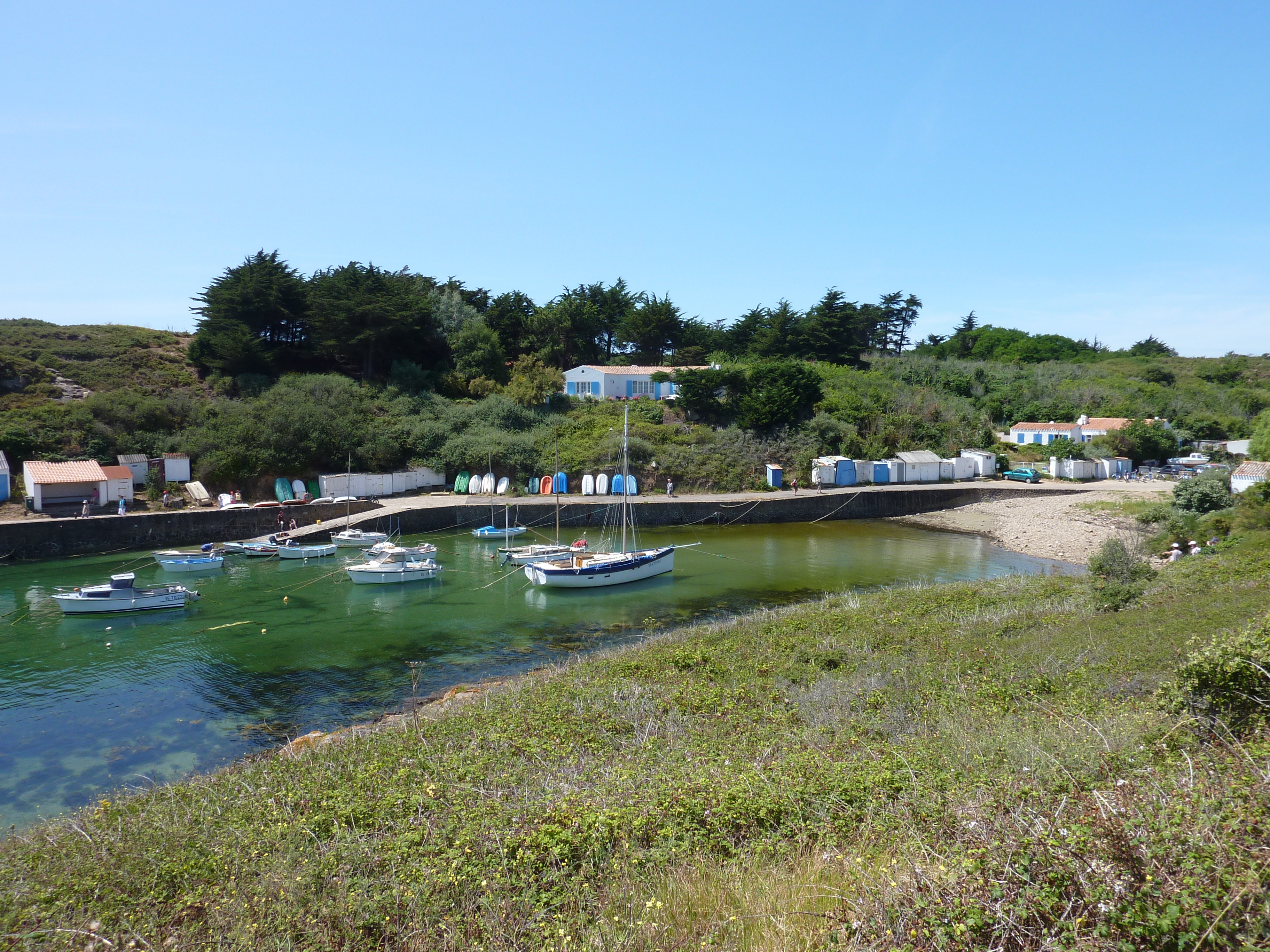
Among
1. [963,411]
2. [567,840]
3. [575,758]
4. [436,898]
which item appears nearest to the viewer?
[436,898]

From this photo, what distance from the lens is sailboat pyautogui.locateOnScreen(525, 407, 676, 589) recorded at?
73.5ft

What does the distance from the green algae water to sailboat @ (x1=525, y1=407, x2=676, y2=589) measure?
0.36 m

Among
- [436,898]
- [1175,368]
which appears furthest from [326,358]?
[1175,368]

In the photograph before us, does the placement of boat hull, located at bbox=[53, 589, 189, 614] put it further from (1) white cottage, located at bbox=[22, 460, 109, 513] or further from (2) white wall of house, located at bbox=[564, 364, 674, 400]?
(2) white wall of house, located at bbox=[564, 364, 674, 400]

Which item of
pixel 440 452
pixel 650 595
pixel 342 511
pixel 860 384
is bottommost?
pixel 650 595

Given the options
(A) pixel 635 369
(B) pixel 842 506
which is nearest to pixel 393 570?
(B) pixel 842 506

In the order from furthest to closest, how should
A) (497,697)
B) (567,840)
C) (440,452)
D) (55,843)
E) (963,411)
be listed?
(963,411)
(440,452)
(497,697)
(55,843)
(567,840)

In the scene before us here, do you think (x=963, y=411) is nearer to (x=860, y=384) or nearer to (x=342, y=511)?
(x=860, y=384)

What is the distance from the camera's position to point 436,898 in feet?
15.3

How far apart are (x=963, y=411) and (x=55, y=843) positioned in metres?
53.1

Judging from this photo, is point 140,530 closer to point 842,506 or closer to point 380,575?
point 380,575

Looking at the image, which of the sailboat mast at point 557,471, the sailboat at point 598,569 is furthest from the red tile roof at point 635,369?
the sailboat at point 598,569

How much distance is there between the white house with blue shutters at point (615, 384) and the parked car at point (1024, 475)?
66.6 ft

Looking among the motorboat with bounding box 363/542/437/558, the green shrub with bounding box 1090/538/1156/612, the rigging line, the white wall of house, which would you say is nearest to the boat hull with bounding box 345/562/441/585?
the motorboat with bounding box 363/542/437/558
